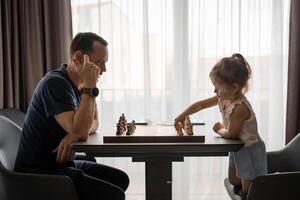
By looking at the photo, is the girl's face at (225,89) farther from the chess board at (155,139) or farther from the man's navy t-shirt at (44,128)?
the man's navy t-shirt at (44,128)

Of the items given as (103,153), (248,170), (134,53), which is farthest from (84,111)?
(134,53)

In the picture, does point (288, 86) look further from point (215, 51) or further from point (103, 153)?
point (103, 153)

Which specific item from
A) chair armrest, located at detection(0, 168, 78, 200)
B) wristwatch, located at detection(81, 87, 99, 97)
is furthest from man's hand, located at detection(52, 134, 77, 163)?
wristwatch, located at detection(81, 87, 99, 97)

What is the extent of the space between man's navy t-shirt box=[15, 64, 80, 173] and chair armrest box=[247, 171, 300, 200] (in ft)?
3.07

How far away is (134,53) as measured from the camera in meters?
3.12

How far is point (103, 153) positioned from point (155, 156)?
0.87ft

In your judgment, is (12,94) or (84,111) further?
(12,94)

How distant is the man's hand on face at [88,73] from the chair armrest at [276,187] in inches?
35.3

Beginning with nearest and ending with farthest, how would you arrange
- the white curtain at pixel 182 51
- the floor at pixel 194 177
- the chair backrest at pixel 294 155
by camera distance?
the chair backrest at pixel 294 155, the white curtain at pixel 182 51, the floor at pixel 194 177

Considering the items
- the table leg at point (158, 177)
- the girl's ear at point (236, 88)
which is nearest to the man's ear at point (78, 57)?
the table leg at point (158, 177)

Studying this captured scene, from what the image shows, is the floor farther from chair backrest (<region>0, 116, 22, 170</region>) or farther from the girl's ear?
the girl's ear

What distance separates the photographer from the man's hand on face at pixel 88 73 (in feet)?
5.90

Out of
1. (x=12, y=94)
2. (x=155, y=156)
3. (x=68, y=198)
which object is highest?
(x=12, y=94)

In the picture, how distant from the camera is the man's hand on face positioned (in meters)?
1.80
